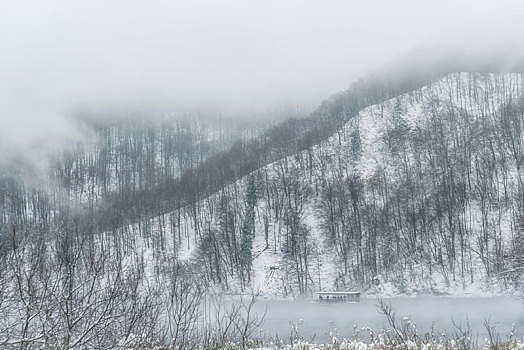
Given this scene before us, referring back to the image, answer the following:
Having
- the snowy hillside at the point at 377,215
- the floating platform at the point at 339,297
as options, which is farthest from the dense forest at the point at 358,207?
the floating platform at the point at 339,297

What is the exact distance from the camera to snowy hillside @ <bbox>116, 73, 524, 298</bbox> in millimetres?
95750

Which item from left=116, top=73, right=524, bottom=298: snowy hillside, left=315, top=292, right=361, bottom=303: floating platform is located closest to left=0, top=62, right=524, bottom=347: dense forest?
left=116, top=73, right=524, bottom=298: snowy hillside

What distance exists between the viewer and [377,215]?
11625 cm

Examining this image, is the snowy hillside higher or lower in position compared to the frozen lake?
higher

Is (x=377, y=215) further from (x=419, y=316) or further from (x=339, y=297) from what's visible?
(x=419, y=316)

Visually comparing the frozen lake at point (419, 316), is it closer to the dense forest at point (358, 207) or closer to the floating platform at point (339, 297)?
the floating platform at point (339, 297)

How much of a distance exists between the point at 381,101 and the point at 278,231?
260ft

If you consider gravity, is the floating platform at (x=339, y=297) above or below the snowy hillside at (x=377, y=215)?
below

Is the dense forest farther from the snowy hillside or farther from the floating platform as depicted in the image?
the floating platform

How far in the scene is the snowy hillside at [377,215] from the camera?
95750 mm

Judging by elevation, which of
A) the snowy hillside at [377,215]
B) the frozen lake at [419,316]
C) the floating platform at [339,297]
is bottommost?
the floating platform at [339,297]

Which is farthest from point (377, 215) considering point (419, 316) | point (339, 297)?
point (419, 316)

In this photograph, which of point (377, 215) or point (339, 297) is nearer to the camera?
point (339, 297)

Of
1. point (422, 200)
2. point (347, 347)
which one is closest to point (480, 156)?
point (422, 200)
